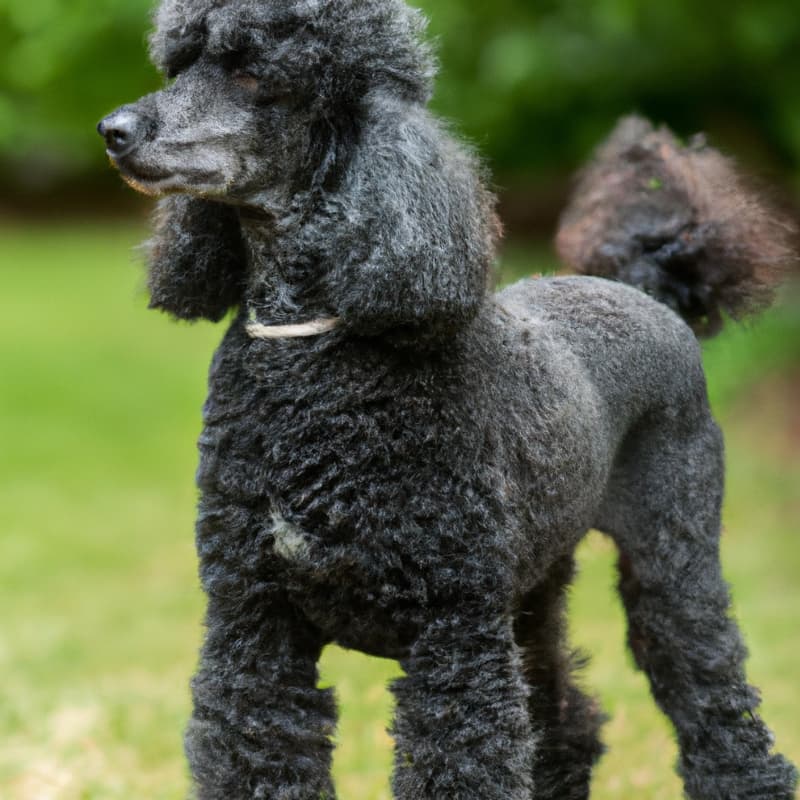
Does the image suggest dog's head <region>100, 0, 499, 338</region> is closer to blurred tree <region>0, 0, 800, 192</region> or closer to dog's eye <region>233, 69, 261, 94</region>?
dog's eye <region>233, 69, 261, 94</region>

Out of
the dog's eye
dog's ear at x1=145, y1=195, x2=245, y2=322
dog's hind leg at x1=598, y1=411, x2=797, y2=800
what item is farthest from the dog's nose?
dog's hind leg at x1=598, y1=411, x2=797, y2=800

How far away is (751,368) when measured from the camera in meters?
11.3

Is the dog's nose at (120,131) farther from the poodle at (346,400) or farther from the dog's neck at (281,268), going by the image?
the dog's neck at (281,268)

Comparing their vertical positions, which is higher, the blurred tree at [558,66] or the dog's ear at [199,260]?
the blurred tree at [558,66]

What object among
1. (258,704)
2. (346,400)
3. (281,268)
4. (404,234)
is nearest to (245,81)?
(281,268)

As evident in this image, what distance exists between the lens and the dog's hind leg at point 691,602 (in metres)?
3.58

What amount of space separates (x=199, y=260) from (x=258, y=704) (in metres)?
1.04

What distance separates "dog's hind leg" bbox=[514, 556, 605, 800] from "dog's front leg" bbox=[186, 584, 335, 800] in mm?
801

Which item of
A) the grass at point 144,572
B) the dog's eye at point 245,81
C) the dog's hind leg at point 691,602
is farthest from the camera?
the grass at point 144,572

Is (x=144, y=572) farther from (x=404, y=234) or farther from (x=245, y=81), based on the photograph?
(x=404, y=234)

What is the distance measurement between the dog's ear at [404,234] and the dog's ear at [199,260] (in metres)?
0.37

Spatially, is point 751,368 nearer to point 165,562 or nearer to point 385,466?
point 165,562

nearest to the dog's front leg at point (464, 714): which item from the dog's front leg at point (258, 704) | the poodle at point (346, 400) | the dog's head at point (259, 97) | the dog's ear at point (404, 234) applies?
the poodle at point (346, 400)

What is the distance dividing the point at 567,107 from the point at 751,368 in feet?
10.5
